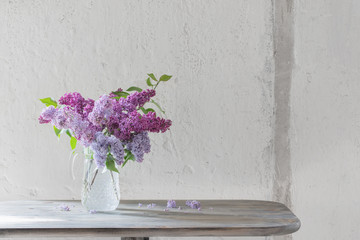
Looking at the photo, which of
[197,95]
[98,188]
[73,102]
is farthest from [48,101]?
[197,95]

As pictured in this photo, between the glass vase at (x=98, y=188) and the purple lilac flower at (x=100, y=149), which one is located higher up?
the purple lilac flower at (x=100, y=149)

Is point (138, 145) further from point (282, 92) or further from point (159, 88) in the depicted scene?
point (282, 92)

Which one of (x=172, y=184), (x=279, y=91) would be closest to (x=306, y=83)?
(x=279, y=91)

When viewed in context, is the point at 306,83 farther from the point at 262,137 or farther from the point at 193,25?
the point at 193,25

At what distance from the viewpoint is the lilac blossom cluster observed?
1484mm

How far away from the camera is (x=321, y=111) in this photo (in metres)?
2.25

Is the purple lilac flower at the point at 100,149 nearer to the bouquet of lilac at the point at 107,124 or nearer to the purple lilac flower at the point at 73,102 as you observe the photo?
the bouquet of lilac at the point at 107,124

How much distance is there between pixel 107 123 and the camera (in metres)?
1.53

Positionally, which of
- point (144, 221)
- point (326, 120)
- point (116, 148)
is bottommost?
point (144, 221)

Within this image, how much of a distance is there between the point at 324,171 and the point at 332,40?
679 millimetres

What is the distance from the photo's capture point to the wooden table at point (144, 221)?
51.6 inches

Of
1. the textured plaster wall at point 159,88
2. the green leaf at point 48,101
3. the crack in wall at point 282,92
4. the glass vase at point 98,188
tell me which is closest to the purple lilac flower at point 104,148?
the glass vase at point 98,188

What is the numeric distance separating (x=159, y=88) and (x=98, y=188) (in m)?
0.80

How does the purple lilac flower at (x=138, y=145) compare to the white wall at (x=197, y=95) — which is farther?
the white wall at (x=197, y=95)
